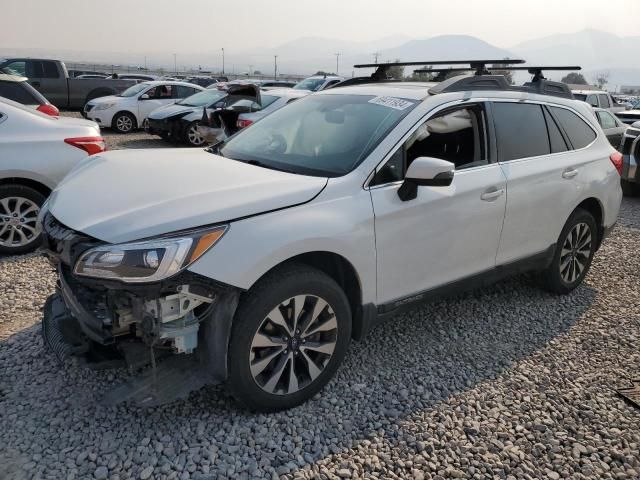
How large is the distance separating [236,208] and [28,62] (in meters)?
17.3

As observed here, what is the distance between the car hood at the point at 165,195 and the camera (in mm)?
2535

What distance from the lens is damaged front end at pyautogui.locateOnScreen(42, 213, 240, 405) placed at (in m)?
2.43

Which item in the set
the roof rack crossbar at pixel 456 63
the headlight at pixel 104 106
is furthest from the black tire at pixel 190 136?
the roof rack crossbar at pixel 456 63

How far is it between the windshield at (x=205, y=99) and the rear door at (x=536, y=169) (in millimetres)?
9766

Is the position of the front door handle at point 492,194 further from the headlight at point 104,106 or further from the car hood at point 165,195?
the headlight at point 104,106

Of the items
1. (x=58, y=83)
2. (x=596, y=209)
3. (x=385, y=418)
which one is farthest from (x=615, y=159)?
(x=58, y=83)

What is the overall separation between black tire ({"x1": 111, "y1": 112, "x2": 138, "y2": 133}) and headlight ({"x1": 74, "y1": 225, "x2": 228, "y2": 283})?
525 inches

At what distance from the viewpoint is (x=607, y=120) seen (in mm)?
10906

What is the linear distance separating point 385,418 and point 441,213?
128 centimetres

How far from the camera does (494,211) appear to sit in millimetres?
3736

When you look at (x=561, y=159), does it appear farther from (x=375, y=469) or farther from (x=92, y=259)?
(x=92, y=259)

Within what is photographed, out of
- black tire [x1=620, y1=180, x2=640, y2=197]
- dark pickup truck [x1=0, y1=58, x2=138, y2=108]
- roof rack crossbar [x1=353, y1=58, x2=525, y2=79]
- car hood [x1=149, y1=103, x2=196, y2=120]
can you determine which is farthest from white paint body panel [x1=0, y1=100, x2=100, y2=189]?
dark pickup truck [x1=0, y1=58, x2=138, y2=108]

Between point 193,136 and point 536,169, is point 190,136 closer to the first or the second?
point 193,136

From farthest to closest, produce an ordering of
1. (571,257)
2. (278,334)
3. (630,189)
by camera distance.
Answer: (630,189) < (571,257) < (278,334)
